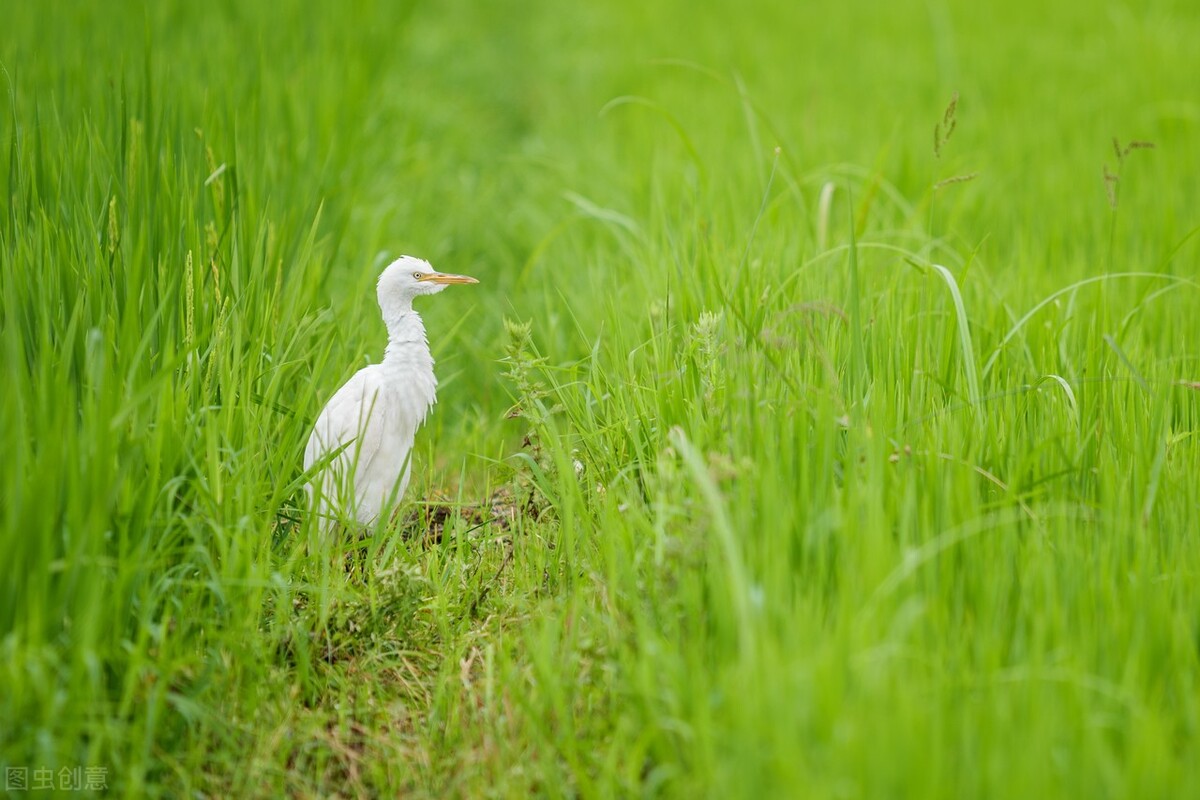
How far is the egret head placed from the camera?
9.08 ft

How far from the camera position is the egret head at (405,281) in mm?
2768

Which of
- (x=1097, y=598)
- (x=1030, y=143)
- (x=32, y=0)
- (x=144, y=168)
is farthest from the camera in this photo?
(x=32, y=0)

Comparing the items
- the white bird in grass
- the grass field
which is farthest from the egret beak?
the grass field

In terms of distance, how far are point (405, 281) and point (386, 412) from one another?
36 cm

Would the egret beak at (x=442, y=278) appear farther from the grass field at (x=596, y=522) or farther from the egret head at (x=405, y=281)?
the grass field at (x=596, y=522)

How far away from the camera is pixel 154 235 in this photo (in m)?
3.00

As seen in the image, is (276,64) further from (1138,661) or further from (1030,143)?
(1138,661)

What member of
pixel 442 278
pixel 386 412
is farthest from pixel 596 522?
pixel 442 278

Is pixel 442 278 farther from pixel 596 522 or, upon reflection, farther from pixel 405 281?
pixel 596 522

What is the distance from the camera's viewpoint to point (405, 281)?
2777 millimetres

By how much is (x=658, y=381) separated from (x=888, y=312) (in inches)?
28.5

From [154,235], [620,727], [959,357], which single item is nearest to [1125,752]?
[620,727]


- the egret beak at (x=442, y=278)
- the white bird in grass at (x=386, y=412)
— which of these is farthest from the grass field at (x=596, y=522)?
the egret beak at (x=442, y=278)

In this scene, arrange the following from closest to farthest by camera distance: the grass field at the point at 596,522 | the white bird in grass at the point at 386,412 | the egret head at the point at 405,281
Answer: the grass field at the point at 596,522
the white bird in grass at the point at 386,412
the egret head at the point at 405,281
